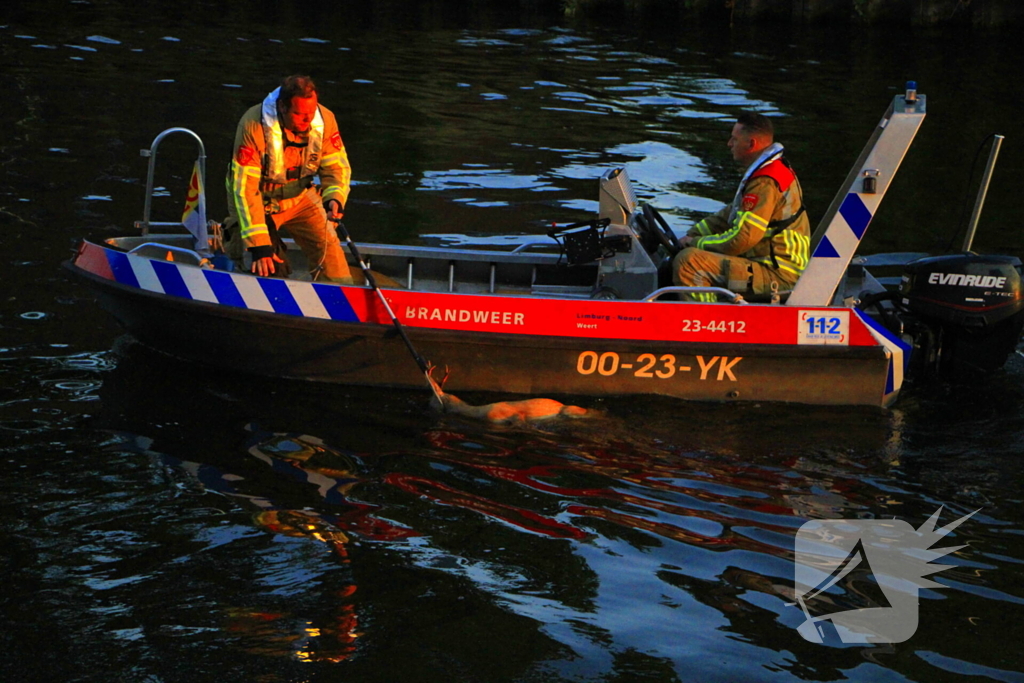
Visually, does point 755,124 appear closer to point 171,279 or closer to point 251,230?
point 251,230

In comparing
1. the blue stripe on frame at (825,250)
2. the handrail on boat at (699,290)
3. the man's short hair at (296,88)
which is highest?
the man's short hair at (296,88)

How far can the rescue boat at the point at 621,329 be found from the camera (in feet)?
23.9

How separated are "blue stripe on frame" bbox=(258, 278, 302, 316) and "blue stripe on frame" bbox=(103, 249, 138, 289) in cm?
95

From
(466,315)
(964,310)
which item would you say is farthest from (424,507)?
(964,310)

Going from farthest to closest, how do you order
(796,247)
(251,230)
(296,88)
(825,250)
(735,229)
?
(796,247), (735,229), (251,230), (825,250), (296,88)

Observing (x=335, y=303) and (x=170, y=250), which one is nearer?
(x=335, y=303)

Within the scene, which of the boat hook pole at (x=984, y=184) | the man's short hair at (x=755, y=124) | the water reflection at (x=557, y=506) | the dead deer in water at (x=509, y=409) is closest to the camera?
the water reflection at (x=557, y=506)

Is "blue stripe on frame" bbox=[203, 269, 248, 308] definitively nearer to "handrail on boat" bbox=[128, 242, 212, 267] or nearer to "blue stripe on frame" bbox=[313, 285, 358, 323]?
"handrail on boat" bbox=[128, 242, 212, 267]

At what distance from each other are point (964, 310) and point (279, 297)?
172 inches

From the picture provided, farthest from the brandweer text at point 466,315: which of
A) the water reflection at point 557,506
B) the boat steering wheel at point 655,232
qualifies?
the boat steering wheel at point 655,232

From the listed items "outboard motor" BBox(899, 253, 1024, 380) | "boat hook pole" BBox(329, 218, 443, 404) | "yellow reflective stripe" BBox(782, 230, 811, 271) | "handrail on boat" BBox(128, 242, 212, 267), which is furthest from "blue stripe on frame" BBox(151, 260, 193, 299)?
"outboard motor" BBox(899, 253, 1024, 380)

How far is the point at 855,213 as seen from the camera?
713cm

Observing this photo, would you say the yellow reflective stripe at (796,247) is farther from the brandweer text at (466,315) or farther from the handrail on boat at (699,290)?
the brandweer text at (466,315)

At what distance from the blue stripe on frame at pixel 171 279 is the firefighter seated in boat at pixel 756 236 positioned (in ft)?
10.6
